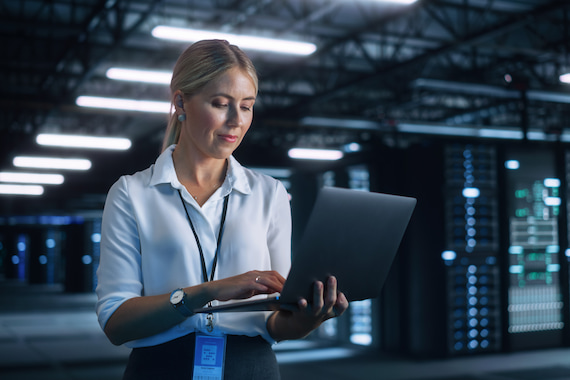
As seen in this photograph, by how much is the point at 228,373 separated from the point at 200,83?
586 mm

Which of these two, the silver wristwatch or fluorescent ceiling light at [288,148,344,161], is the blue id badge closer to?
the silver wristwatch

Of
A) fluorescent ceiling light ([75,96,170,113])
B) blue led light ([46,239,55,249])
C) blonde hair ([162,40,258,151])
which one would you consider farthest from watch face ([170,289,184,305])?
blue led light ([46,239,55,249])

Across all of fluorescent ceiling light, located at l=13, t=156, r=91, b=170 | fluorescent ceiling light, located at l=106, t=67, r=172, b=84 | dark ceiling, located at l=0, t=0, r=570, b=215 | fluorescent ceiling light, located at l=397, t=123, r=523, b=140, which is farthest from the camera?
fluorescent ceiling light, located at l=397, t=123, r=523, b=140

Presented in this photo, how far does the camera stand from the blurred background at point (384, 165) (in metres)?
7.27

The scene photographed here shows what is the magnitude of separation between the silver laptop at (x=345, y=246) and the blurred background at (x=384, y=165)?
15.6 feet

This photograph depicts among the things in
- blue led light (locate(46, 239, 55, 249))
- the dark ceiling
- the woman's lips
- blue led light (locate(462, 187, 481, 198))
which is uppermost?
the dark ceiling

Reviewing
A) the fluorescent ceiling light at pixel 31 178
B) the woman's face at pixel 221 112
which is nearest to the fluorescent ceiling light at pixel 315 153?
the fluorescent ceiling light at pixel 31 178

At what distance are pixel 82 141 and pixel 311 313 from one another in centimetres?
1013

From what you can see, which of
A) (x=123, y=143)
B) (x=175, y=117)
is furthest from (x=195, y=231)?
(x=123, y=143)

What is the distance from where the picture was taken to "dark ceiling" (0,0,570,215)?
1090 centimetres

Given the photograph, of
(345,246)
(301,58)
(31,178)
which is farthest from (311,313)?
(31,178)

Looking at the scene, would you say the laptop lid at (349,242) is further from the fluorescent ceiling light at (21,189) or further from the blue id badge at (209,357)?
the fluorescent ceiling light at (21,189)

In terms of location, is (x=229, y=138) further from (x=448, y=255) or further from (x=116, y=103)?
(x=116, y=103)

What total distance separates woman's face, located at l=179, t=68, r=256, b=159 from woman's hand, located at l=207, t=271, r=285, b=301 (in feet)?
0.86
